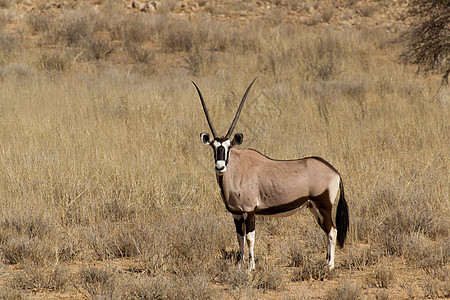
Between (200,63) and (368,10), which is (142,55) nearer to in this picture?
(200,63)

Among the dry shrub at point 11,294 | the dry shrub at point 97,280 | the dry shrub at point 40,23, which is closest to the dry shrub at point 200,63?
the dry shrub at point 40,23

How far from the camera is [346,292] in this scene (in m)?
4.53

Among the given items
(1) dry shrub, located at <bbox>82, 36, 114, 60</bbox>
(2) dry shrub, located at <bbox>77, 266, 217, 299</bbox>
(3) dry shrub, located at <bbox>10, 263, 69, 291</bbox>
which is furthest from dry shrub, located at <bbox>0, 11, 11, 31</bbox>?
(2) dry shrub, located at <bbox>77, 266, 217, 299</bbox>

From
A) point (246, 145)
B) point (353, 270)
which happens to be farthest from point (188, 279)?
point (246, 145)

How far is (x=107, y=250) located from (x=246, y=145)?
134 inches

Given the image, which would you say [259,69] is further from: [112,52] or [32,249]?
[32,249]

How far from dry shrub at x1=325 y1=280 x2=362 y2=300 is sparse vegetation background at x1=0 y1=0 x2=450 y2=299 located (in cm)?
1

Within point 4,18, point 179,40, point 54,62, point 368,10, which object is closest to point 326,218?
point 54,62

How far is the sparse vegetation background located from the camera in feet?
16.6

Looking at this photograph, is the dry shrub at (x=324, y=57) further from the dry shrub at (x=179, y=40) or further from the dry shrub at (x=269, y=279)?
the dry shrub at (x=269, y=279)

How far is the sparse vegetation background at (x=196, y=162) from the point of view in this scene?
5.07 meters

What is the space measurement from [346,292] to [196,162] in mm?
3706

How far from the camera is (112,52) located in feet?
51.8

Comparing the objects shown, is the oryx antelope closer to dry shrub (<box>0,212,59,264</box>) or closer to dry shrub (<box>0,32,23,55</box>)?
dry shrub (<box>0,212,59,264</box>)
